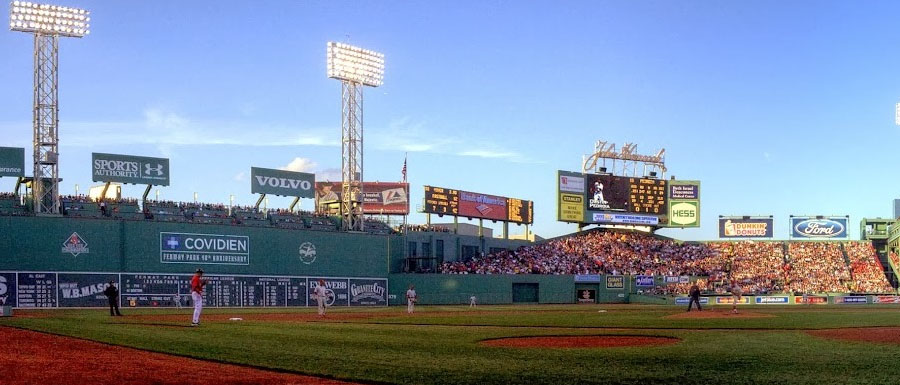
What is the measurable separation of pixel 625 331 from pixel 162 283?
3102 centimetres

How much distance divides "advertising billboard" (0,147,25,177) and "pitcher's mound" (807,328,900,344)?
39922mm

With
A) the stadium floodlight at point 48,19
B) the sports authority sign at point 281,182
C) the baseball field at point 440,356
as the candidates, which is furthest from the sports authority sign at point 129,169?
the baseball field at point 440,356

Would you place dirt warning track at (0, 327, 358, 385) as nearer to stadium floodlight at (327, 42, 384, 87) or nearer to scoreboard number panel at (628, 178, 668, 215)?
stadium floodlight at (327, 42, 384, 87)

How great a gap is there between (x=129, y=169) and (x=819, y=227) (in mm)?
55062

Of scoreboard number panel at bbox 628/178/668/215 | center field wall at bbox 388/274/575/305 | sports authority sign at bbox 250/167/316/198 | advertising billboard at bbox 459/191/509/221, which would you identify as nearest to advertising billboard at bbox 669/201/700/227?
scoreboard number panel at bbox 628/178/668/215

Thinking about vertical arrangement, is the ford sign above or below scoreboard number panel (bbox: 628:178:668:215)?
Answer: below

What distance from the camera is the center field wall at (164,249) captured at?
4381cm

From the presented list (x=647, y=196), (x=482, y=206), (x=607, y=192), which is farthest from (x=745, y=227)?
(x=482, y=206)

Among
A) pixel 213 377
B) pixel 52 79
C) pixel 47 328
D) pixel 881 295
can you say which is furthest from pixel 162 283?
pixel 881 295

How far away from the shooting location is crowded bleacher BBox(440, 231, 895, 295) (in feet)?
222

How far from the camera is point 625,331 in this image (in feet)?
75.4

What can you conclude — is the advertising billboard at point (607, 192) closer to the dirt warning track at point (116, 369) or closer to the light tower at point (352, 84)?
the light tower at point (352, 84)

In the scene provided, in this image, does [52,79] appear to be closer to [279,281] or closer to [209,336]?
[279,281]

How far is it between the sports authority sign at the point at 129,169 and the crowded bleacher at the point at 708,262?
2060 cm
